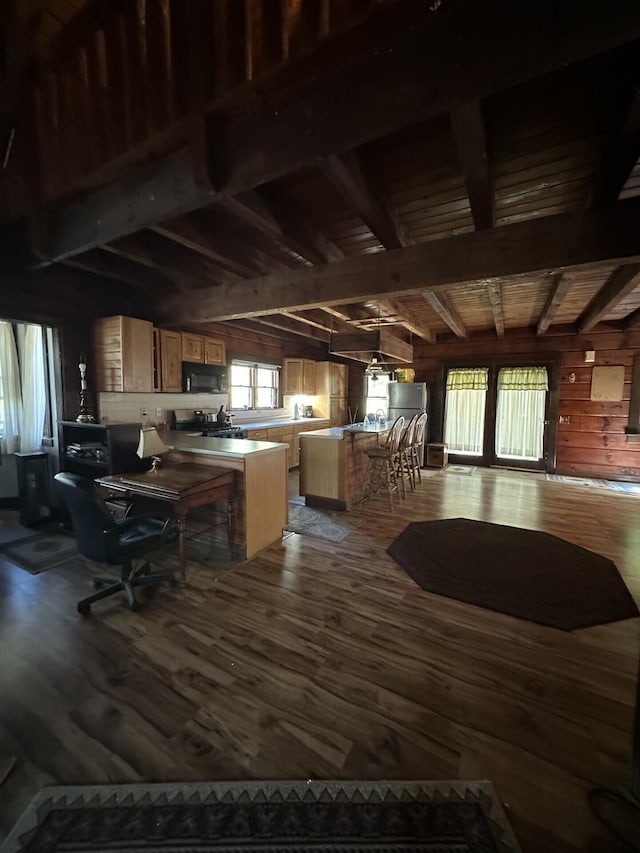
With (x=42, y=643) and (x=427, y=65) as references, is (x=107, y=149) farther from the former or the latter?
(x=42, y=643)

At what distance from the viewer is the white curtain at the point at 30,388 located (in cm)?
397

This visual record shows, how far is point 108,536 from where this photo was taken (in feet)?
7.02

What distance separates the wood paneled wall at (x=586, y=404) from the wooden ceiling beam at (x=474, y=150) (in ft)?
17.5

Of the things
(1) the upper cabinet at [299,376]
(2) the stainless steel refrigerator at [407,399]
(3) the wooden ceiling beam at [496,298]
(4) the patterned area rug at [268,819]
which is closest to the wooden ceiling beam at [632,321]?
(3) the wooden ceiling beam at [496,298]

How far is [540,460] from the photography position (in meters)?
6.65

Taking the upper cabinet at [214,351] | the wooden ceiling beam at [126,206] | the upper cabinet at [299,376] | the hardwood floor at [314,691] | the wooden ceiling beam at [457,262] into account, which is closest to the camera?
the hardwood floor at [314,691]

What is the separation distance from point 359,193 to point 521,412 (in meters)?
6.31

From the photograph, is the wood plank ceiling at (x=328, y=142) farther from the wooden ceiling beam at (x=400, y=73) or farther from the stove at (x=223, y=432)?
the stove at (x=223, y=432)

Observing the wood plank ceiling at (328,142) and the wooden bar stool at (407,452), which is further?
the wooden bar stool at (407,452)

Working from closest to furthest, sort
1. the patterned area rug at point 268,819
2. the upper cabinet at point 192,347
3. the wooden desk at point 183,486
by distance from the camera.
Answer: the patterned area rug at point 268,819
the wooden desk at point 183,486
the upper cabinet at point 192,347

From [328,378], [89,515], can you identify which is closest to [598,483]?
[328,378]

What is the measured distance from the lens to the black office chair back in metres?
2.07

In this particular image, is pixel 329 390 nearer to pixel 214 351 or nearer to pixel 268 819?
pixel 214 351

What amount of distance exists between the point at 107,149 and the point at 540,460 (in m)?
7.69
